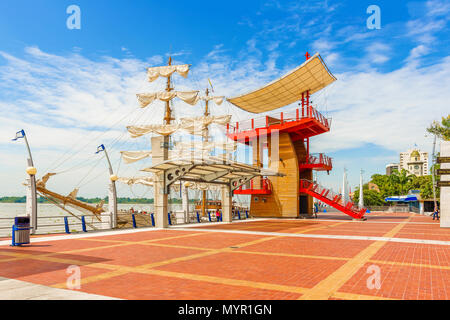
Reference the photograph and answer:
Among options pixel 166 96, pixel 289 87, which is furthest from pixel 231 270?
pixel 166 96

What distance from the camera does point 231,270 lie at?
9.26m

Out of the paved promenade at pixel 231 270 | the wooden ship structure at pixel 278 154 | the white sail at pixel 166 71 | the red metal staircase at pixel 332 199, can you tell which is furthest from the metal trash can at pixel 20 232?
the white sail at pixel 166 71

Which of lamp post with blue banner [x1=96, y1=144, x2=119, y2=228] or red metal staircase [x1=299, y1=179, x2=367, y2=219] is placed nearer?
lamp post with blue banner [x1=96, y1=144, x2=119, y2=228]

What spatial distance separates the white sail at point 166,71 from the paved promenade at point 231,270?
1272 inches

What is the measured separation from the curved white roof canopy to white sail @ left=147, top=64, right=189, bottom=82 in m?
8.57

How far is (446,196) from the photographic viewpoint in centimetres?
2436

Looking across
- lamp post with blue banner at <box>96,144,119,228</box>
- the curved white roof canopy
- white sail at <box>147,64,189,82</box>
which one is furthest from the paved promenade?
white sail at <box>147,64,189,82</box>

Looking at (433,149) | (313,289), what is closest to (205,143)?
(433,149)

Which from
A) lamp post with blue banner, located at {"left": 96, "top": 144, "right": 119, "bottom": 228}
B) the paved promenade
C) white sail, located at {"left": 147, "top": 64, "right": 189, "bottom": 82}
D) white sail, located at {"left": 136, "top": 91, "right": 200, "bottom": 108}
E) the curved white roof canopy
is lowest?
the paved promenade

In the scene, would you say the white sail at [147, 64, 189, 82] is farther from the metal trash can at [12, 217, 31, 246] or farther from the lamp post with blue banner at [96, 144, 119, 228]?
the metal trash can at [12, 217, 31, 246]

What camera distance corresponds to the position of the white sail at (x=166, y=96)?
41.8 metres

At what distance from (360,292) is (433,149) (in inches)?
1756

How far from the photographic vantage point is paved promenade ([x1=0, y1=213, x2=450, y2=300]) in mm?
7062
